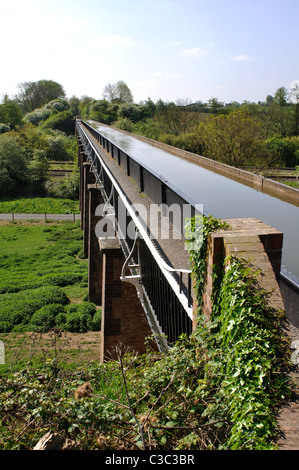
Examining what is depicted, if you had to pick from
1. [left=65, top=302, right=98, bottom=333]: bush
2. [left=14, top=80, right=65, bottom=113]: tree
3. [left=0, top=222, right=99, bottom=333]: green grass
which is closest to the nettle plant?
[left=0, top=222, right=99, bottom=333]: green grass

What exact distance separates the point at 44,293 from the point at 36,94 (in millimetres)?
103640

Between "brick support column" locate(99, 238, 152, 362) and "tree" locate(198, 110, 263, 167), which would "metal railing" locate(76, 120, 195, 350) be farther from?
"tree" locate(198, 110, 263, 167)

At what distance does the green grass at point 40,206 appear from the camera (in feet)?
119

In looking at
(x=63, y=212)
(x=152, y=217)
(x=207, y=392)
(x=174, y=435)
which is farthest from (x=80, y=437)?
(x=63, y=212)

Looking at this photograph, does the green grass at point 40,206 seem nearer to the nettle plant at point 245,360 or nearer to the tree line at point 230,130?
the tree line at point 230,130

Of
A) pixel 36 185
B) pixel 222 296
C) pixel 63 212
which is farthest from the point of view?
pixel 36 185

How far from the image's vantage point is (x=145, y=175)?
25.1ft

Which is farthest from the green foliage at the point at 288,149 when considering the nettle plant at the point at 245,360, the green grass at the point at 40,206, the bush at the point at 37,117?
the bush at the point at 37,117

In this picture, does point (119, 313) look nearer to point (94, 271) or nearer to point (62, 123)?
point (94, 271)

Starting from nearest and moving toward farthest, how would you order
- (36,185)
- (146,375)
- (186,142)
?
(146,375) < (186,142) < (36,185)

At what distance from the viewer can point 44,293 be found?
51.9 feet

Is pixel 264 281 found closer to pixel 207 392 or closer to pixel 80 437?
pixel 207 392

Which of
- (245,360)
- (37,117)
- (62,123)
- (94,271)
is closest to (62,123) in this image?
(62,123)

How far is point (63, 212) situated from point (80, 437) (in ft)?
111
